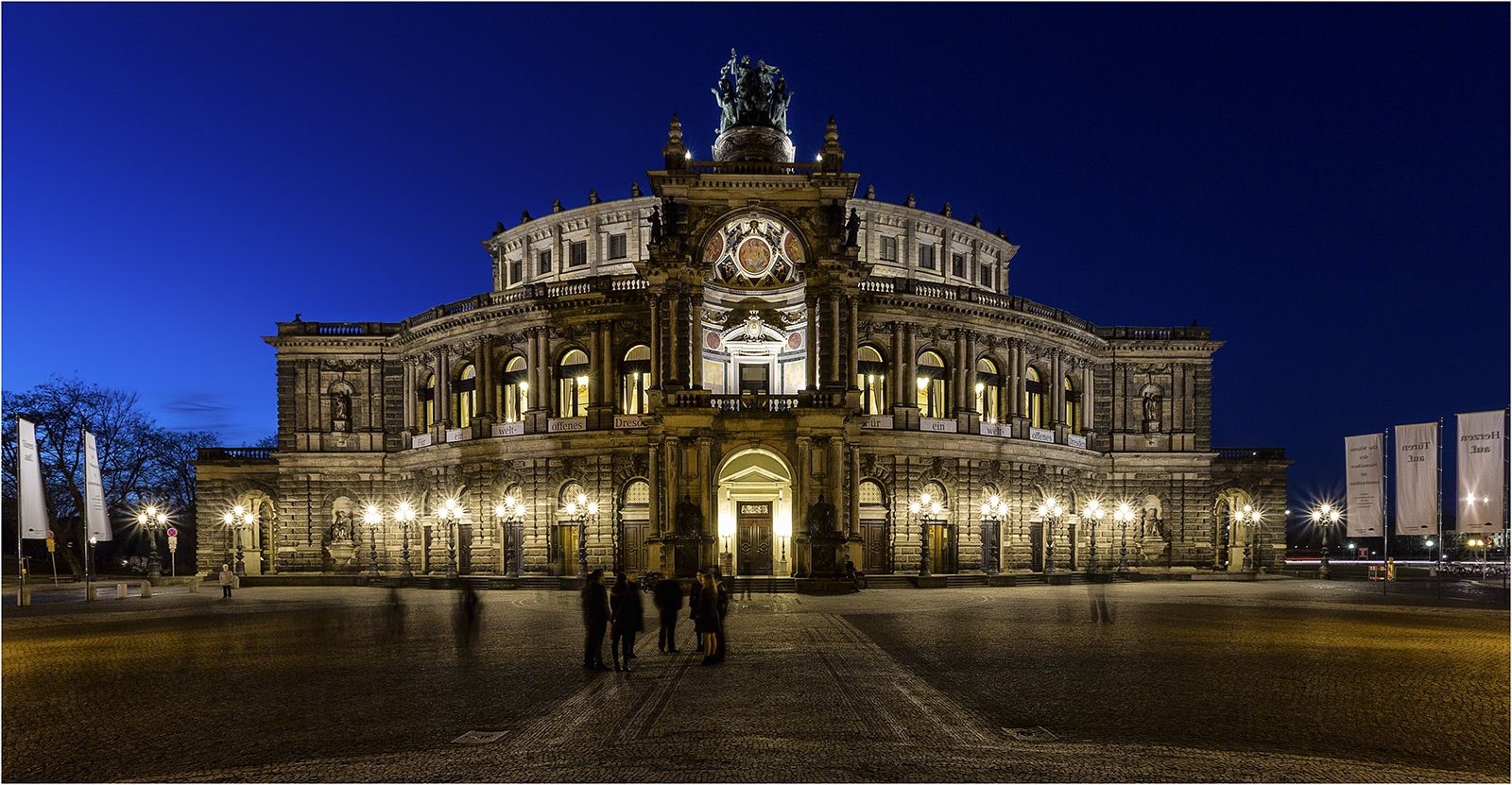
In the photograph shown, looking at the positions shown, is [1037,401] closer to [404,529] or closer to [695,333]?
[695,333]

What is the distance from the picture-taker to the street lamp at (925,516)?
172 feet

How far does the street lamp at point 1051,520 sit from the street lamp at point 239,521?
47228 mm

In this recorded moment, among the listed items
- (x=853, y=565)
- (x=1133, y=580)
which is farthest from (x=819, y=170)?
(x=1133, y=580)

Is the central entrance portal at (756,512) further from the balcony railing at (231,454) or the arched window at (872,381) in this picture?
the balcony railing at (231,454)

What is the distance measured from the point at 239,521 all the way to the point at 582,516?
81.8ft

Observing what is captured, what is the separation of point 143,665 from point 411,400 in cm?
4447

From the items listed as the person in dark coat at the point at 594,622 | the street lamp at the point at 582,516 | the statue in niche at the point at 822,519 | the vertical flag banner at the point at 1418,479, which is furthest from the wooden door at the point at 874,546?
the person in dark coat at the point at 594,622

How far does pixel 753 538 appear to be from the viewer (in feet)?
169

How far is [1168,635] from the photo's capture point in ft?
80.3

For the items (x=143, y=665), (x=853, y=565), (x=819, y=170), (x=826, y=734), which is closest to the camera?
(x=826, y=734)

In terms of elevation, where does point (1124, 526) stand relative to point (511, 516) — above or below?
below

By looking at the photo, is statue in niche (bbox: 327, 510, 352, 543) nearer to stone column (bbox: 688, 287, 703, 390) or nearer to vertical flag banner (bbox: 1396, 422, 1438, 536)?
stone column (bbox: 688, 287, 703, 390)

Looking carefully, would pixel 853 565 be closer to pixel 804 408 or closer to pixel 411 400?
pixel 804 408

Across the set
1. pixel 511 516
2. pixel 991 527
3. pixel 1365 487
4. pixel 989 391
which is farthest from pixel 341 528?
pixel 1365 487
